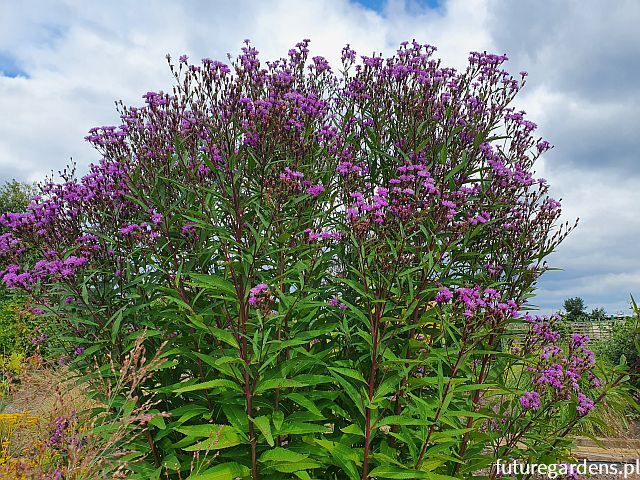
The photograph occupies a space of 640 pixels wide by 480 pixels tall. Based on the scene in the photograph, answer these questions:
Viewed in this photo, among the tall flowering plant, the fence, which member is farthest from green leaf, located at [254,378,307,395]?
the fence

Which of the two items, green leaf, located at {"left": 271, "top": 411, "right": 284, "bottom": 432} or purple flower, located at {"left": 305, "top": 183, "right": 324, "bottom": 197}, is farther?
purple flower, located at {"left": 305, "top": 183, "right": 324, "bottom": 197}

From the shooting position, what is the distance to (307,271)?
4074 mm

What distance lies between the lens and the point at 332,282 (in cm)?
425

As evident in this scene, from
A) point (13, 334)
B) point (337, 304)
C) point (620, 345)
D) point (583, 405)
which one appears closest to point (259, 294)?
point (337, 304)

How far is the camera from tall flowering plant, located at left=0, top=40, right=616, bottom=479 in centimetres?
367

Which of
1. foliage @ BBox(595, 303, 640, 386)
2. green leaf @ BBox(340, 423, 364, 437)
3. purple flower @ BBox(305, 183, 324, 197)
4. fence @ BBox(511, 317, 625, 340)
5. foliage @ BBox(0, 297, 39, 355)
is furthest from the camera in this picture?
foliage @ BBox(0, 297, 39, 355)

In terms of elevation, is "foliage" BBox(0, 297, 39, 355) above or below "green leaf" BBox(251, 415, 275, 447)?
above

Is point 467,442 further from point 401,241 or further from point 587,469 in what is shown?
point 587,469

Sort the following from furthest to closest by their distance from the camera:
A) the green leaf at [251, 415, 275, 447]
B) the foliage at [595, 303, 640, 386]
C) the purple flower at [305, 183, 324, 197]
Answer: the foliage at [595, 303, 640, 386], the purple flower at [305, 183, 324, 197], the green leaf at [251, 415, 275, 447]

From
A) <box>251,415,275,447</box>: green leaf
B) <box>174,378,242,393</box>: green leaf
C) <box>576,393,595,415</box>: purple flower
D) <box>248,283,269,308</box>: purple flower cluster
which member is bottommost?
<box>251,415,275,447</box>: green leaf

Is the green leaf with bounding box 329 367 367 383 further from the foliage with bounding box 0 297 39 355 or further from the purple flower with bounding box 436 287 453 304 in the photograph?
the foliage with bounding box 0 297 39 355

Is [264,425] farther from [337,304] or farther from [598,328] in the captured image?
[598,328]

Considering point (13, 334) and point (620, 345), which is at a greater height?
point (13, 334)

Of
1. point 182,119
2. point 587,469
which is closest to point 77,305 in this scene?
point 182,119
